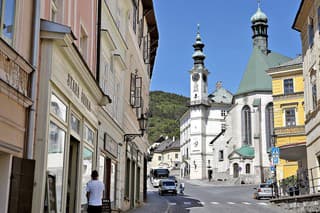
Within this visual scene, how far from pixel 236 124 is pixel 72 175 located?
82.4m

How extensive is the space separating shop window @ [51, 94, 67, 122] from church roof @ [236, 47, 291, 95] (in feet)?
270

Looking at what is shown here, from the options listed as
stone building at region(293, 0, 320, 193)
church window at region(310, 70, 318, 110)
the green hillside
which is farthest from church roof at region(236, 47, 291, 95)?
the green hillside

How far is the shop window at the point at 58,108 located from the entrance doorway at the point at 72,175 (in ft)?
5.23

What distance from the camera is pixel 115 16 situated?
776 inches

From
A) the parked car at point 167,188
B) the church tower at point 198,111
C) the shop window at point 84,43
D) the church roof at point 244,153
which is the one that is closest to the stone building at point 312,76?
the shop window at point 84,43

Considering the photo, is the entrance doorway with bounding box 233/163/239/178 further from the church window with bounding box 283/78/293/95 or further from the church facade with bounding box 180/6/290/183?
the church window with bounding box 283/78/293/95

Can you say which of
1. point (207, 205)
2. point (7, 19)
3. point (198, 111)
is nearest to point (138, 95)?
point (207, 205)

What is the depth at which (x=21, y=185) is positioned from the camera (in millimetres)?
8336

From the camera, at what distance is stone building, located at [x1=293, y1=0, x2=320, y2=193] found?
23453 mm

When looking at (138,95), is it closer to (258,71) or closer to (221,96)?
(258,71)

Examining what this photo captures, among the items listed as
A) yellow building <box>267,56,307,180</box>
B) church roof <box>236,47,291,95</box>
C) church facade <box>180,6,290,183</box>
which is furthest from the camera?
church roof <box>236,47,291,95</box>

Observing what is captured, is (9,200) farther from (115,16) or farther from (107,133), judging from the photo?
(115,16)

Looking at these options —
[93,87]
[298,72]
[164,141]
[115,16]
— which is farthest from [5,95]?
[164,141]

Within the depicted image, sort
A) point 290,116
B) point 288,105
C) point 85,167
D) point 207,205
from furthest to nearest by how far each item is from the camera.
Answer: point 288,105 → point 290,116 → point 207,205 → point 85,167
